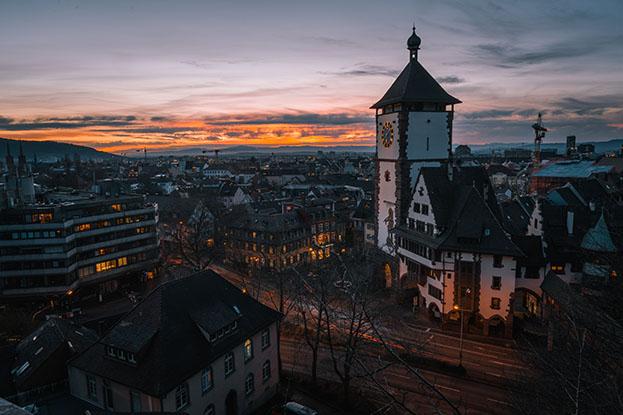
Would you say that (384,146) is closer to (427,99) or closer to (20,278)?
(427,99)

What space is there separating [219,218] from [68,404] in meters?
62.0

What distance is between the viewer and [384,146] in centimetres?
5559

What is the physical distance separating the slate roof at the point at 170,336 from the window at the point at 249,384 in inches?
149

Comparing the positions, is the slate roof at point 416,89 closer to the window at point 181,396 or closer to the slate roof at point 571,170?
the window at point 181,396

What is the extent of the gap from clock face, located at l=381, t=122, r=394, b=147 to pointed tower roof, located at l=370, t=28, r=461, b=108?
9.28ft

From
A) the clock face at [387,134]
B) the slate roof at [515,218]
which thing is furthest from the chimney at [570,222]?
the clock face at [387,134]

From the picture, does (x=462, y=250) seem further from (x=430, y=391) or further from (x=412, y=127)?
(x=412, y=127)

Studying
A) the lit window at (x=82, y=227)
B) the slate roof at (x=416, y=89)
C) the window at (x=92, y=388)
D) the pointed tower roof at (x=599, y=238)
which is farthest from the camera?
the lit window at (x=82, y=227)

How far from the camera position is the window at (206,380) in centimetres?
2862

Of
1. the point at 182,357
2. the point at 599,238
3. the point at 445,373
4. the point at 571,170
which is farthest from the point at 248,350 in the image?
the point at 571,170

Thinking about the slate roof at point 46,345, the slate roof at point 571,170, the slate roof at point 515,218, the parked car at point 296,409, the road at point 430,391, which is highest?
the slate roof at point 571,170

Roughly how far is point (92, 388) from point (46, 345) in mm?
5993

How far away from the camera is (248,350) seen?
33.3 metres

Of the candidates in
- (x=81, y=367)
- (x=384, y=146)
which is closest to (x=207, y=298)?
(x=81, y=367)
